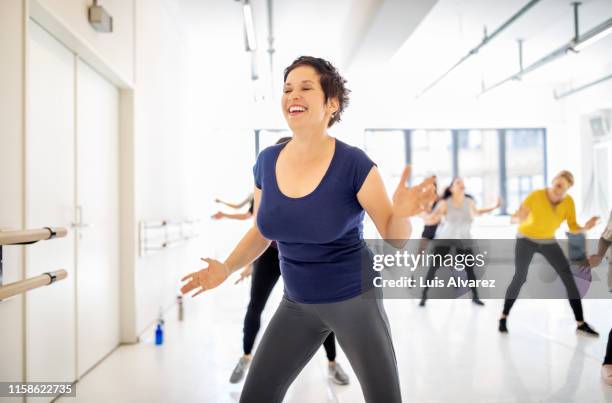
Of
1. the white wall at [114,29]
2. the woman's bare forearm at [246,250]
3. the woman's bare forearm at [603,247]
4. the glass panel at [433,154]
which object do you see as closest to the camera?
the woman's bare forearm at [246,250]

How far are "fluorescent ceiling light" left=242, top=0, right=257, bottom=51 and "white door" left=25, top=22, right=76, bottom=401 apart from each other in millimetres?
1883

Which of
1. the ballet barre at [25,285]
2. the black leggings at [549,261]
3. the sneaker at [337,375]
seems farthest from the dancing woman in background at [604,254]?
the ballet barre at [25,285]

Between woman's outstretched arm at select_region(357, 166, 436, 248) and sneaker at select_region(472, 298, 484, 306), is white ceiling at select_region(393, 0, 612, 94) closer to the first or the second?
sneaker at select_region(472, 298, 484, 306)

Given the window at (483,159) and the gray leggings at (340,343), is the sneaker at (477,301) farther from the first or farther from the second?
the gray leggings at (340,343)

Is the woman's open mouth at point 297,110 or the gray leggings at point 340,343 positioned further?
the woman's open mouth at point 297,110

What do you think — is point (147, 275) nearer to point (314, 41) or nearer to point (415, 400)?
point (415, 400)

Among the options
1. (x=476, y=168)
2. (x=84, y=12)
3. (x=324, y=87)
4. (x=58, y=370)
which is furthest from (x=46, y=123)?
(x=476, y=168)

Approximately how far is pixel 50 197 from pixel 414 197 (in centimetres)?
226

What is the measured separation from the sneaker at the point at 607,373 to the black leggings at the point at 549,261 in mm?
939

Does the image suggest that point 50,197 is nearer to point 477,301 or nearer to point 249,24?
point 249,24

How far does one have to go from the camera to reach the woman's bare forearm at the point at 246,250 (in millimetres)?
1545

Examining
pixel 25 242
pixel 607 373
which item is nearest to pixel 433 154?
pixel 607 373

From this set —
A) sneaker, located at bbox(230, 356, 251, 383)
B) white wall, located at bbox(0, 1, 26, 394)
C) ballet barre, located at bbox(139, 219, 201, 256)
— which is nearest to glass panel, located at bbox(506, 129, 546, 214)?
ballet barre, located at bbox(139, 219, 201, 256)

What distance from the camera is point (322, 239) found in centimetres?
133
